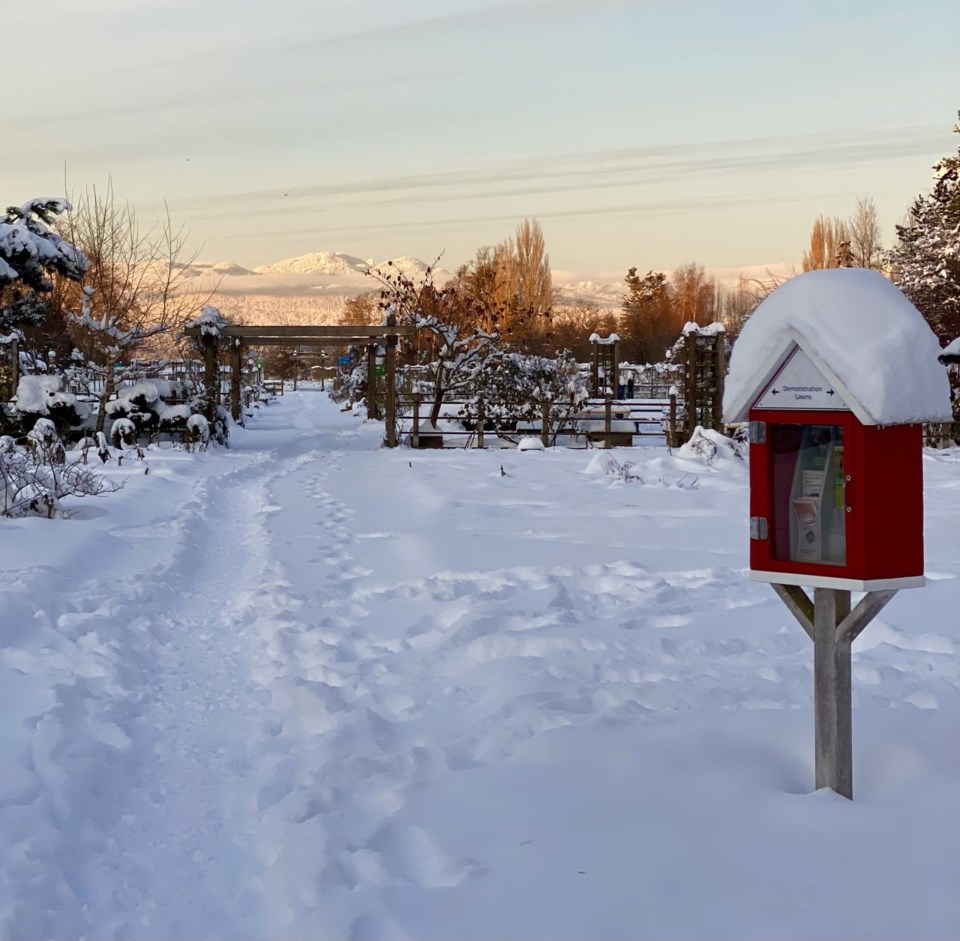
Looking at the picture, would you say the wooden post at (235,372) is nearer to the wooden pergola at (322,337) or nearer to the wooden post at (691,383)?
the wooden pergola at (322,337)

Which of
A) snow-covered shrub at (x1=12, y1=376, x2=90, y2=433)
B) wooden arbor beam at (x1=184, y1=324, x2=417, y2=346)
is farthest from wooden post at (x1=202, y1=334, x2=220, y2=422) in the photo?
snow-covered shrub at (x1=12, y1=376, x2=90, y2=433)

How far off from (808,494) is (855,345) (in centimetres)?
58

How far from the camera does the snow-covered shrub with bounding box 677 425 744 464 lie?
18.2m

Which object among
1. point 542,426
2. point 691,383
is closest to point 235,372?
point 542,426

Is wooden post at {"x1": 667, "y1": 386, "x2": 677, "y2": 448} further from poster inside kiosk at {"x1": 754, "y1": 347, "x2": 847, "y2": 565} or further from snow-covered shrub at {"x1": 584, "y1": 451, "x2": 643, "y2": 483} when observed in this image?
poster inside kiosk at {"x1": 754, "y1": 347, "x2": 847, "y2": 565}

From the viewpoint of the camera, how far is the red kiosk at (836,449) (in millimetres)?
3736

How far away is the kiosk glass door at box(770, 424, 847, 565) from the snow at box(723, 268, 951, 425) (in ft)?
0.73

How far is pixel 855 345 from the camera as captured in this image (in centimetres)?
373

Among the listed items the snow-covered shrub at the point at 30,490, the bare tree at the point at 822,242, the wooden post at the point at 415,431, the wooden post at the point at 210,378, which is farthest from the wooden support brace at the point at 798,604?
the bare tree at the point at 822,242

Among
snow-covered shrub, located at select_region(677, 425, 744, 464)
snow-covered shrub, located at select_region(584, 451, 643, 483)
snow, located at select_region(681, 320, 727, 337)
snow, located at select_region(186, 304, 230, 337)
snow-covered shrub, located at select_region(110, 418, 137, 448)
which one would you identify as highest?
snow, located at select_region(186, 304, 230, 337)

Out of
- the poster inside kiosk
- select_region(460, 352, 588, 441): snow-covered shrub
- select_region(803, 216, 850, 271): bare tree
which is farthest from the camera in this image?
select_region(803, 216, 850, 271): bare tree

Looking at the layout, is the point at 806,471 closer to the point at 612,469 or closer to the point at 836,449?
the point at 836,449

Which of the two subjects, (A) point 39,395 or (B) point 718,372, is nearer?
(A) point 39,395

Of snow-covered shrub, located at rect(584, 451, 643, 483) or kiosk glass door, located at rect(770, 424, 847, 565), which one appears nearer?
kiosk glass door, located at rect(770, 424, 847, 565)
